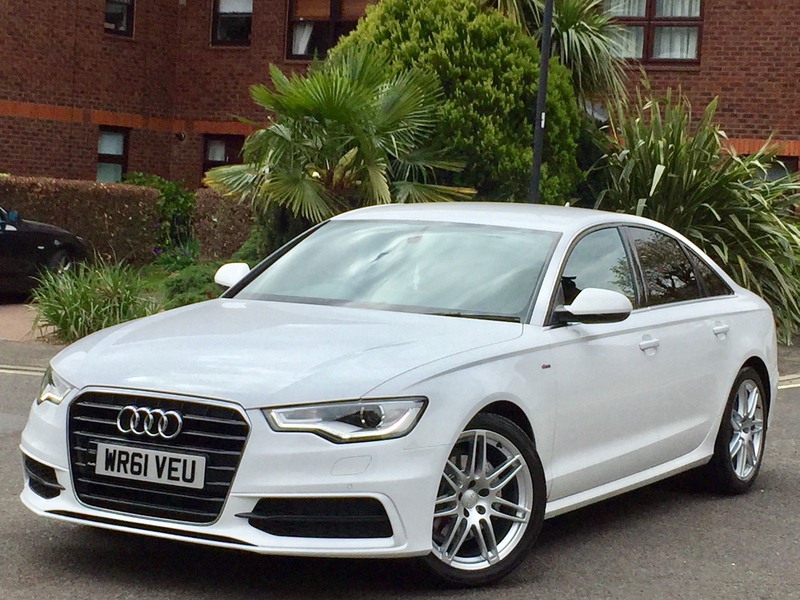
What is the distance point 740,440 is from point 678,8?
17.5 metres

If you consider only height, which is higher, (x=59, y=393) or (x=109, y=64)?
(x=109, y=64)

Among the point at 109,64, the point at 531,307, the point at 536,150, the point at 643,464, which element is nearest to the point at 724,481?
the point at 643,464

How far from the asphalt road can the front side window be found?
1.10m

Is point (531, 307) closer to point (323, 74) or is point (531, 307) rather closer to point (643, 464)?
point (643, 464)

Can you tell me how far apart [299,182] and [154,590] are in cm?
926

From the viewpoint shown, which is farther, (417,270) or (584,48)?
(584,48)

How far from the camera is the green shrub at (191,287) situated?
15.0 m

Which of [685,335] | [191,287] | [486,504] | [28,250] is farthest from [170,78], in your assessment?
[486,504]

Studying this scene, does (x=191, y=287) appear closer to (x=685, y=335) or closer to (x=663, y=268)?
(x=663, y=268)

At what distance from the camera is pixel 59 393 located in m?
5.61

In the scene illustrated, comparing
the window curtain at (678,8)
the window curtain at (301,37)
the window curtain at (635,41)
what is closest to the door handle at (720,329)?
the window curtain at (635,41)

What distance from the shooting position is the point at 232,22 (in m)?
27.1

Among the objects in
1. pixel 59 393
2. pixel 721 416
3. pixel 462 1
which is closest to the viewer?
pixel 59 393

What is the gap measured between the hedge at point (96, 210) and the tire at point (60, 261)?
0.98 meters
